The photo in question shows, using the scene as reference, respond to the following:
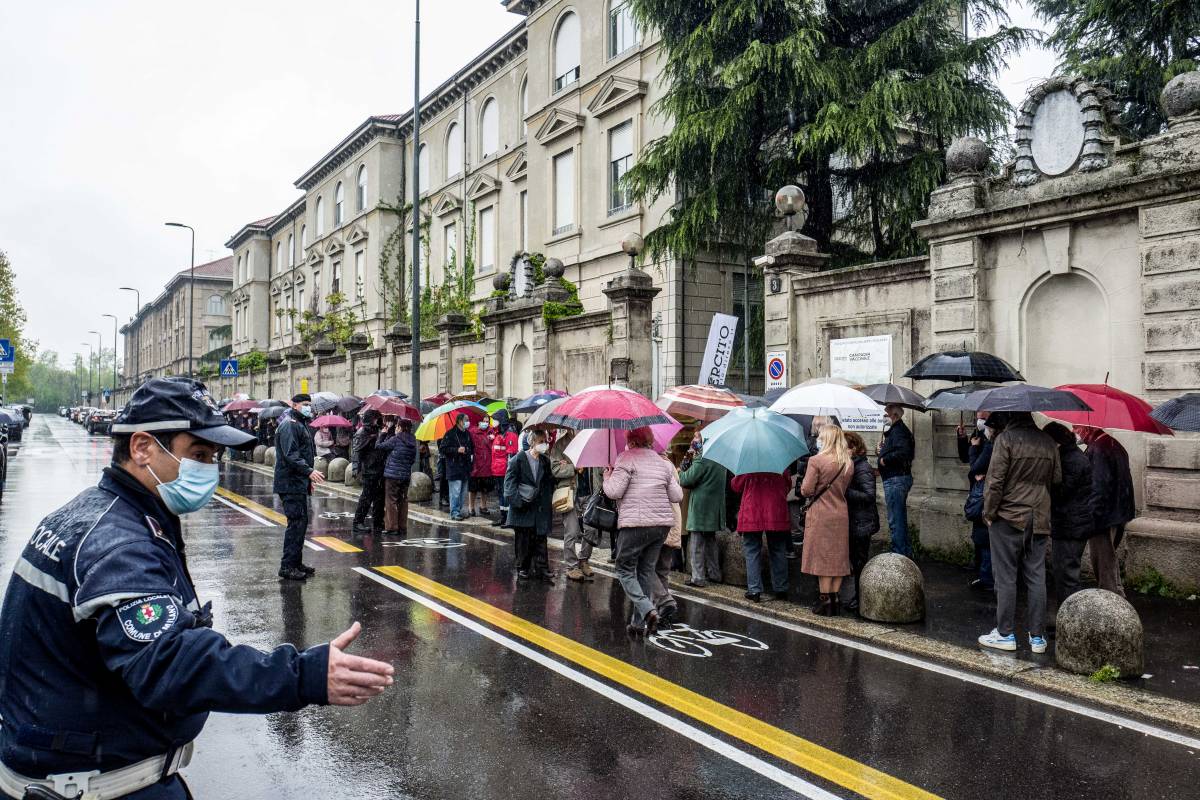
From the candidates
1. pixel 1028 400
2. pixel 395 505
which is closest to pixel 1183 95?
pixel 1028 400

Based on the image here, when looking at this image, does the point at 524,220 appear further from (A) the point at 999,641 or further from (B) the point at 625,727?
(B) the point at 625,727

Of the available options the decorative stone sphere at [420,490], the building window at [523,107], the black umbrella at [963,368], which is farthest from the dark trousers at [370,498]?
the building window at [523,107]

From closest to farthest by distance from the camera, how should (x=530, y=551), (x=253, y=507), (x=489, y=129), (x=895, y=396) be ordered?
(x=530, y=551) → (x=895, y=396) → (x=253, y=507) → (x=489, y=129)

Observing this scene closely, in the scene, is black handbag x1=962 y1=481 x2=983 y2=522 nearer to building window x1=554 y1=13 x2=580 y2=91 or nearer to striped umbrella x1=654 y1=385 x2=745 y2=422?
striped umbrella x1=654 y1=385 x2=745 y2=422

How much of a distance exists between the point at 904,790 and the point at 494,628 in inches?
172

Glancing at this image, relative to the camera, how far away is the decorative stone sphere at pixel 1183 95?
948cm

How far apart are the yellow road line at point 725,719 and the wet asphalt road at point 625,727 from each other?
23 millimetres

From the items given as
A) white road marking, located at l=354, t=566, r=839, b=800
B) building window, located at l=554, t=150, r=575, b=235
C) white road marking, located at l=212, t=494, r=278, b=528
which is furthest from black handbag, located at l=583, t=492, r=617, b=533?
building window, located at l=554, t=150, r=575, b=235

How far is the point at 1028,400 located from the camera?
7.38 metres

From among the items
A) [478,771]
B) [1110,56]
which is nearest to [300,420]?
[478,771]

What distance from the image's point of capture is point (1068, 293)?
1102cm

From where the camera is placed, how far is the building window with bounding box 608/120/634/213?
24.2 meters

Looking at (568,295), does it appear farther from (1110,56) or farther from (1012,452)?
(1012,452)

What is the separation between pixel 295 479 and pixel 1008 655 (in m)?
8.02
